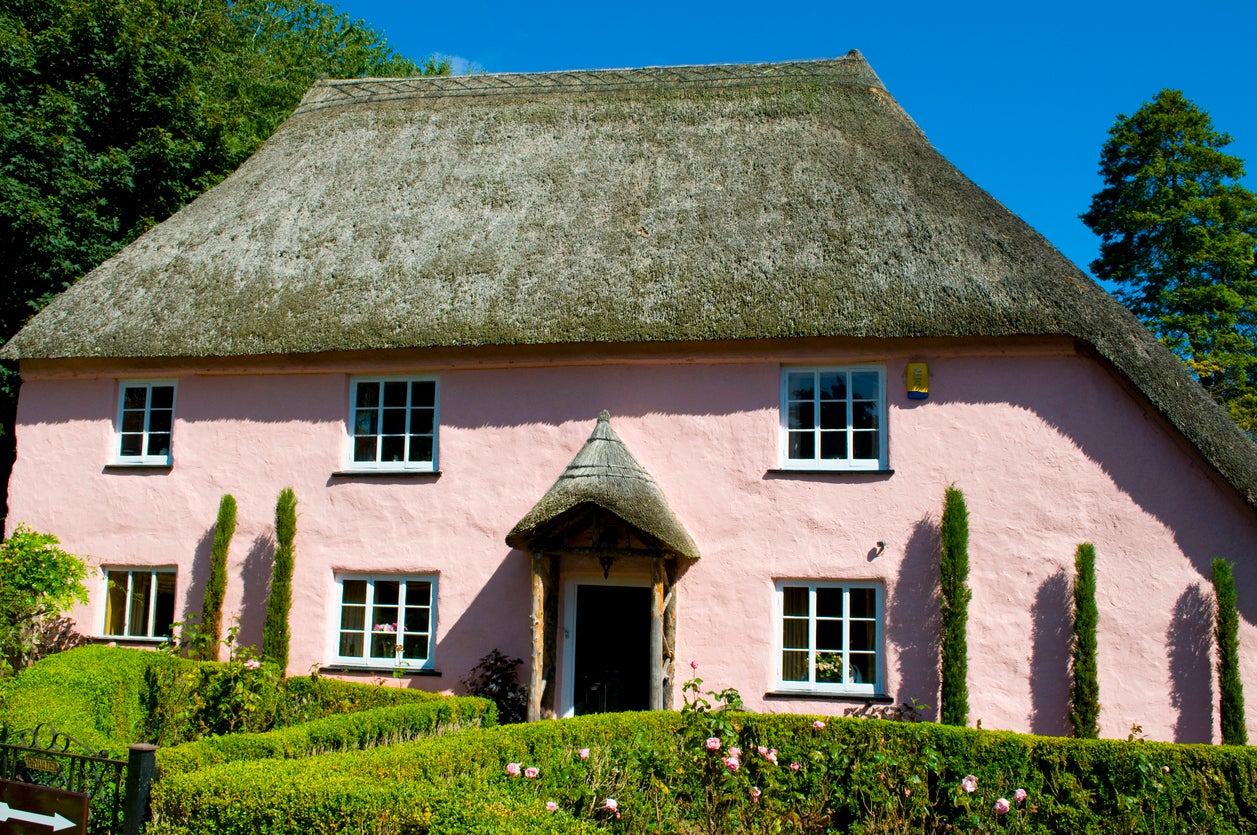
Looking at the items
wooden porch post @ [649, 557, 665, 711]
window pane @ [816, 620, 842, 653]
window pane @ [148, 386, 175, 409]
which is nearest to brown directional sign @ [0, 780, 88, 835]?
wooden porch post @ [649, 557, 665, 711]

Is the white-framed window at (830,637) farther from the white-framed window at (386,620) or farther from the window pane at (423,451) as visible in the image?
the window pane at (423,451)

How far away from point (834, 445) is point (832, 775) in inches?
183

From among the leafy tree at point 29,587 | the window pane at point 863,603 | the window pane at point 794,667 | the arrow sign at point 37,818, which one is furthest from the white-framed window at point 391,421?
the arrow sign at point 37,818

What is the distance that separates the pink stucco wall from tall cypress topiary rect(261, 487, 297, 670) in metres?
0.17

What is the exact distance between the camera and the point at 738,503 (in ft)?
40.1

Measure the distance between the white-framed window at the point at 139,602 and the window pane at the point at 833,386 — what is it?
889 cm

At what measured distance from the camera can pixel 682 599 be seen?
12250 millimetres

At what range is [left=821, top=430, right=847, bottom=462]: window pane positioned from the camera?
12266 mm

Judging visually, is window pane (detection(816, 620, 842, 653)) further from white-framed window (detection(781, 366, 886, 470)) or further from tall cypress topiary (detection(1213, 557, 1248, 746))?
tall cypress topiary (detection(1213, 557, 1248, 746))

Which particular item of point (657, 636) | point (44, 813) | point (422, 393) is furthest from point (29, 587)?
point (44, 813)

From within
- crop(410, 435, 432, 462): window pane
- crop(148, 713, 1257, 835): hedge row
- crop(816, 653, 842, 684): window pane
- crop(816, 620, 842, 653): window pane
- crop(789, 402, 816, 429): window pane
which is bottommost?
crop(148, 713, 1257, 835): hedge row

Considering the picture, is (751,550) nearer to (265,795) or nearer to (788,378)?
(788,378)

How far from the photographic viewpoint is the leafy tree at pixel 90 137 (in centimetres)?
1745

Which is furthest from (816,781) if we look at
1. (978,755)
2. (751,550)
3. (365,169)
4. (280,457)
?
(365,169)
